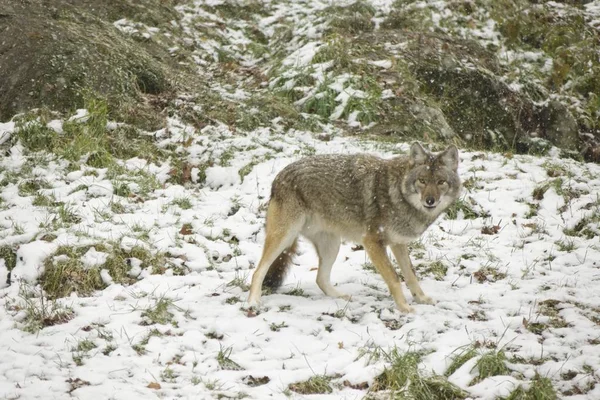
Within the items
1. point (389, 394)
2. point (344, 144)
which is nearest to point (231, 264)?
point (389, 394)

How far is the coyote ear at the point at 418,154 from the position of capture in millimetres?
5434

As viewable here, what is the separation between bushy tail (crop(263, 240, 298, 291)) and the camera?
5.83 meters

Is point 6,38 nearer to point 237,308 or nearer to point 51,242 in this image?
point 51,242

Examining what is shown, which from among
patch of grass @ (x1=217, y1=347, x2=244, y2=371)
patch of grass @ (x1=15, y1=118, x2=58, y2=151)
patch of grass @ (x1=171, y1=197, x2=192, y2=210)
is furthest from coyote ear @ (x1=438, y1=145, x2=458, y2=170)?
patch of grass @ (x1=15, y1=118, x2=58, y2=151)

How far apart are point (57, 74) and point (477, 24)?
10.2 meters

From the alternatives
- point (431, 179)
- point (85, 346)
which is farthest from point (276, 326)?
point (431, 179)

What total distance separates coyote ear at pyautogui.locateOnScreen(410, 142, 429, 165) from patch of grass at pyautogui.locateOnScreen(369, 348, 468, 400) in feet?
6.87

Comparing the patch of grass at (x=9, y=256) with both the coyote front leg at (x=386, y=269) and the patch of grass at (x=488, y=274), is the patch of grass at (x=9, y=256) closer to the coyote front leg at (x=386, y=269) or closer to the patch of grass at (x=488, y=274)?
the coyote front leg at (x=386, y=269)

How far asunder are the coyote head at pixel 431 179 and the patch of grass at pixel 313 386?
6.79 feet

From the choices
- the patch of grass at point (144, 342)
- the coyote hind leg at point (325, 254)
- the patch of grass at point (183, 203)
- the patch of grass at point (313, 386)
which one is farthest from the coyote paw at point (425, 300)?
the patch of grass at point (183, 203)

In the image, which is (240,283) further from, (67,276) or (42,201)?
(42,201)

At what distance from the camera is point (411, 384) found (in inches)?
153

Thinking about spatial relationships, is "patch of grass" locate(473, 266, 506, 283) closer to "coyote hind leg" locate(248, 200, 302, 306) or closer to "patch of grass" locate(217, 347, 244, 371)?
"coyote hind leg" locate(248, 200, 302, 306)

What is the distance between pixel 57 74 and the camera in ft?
30.3
